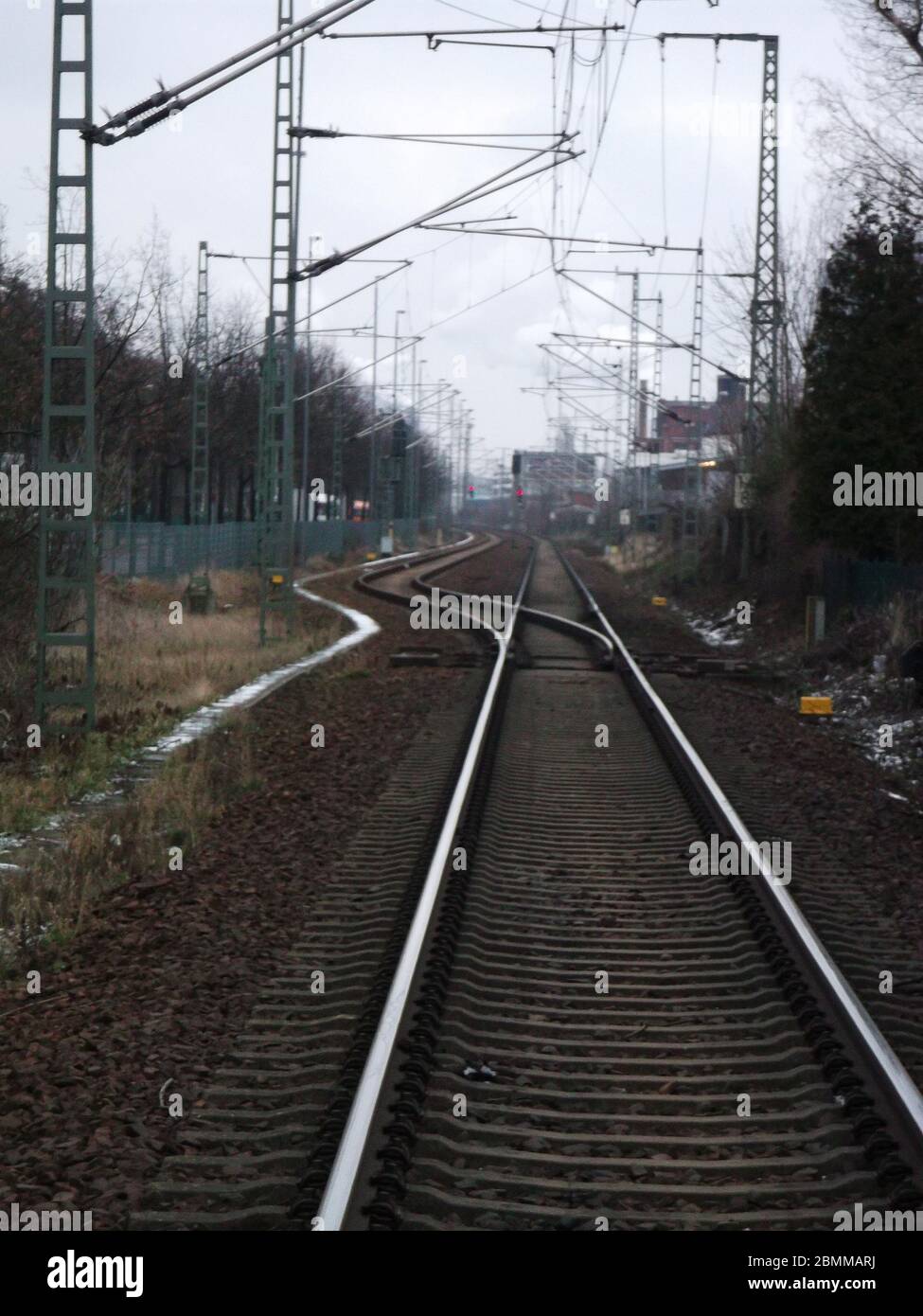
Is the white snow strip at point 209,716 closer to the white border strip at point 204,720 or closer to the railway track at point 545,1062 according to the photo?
the white border strip at point 204,720

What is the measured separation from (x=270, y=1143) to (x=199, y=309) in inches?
1215

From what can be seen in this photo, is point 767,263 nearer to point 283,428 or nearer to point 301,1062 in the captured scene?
point 283,428

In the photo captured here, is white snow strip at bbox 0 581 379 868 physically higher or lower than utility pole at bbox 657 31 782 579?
lower

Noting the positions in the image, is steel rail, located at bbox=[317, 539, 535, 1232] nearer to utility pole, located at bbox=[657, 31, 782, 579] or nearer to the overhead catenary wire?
the overhead catenary wire

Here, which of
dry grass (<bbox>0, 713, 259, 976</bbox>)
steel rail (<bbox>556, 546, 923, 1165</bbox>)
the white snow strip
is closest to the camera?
steel rail (<bbox>556, 546, 923, 1165</bbox>)

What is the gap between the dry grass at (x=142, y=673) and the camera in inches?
516

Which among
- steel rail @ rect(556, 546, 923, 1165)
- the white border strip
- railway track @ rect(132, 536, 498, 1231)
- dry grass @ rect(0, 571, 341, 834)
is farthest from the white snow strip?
steel rail @ rect(556, 546, 923, 1165)

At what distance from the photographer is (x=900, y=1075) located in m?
5.93

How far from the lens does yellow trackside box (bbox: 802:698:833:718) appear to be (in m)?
18.6

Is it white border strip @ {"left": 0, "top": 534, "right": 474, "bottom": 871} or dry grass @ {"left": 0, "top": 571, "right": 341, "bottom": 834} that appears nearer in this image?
white border strip @ {"left": 0, "top": 534, "right": 474, "bottom": 871}

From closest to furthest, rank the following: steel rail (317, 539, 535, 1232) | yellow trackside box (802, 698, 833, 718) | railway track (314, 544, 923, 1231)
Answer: steel rail (317, 539, 535, 1232), railway track (314, 544, 923, 1231), yellow trackside box (802, 698, 833, 718)

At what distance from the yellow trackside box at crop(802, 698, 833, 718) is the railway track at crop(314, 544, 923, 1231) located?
7.63 metres

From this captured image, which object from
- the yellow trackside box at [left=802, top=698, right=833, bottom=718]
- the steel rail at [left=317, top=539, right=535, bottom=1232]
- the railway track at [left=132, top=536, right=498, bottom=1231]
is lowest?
the railway track at [left=132, top=536, right=498, bottom=1231]
